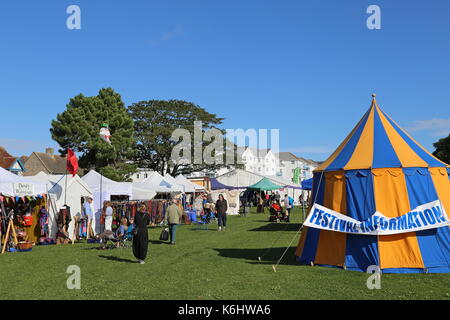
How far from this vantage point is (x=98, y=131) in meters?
39.1

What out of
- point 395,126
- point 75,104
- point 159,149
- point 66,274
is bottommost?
point 66,274

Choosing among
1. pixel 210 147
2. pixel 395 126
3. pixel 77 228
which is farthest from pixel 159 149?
pixel 395 126

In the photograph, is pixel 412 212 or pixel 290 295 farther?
pixel 412 212

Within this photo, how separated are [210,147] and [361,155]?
1548 inches

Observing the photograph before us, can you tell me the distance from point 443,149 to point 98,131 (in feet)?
131

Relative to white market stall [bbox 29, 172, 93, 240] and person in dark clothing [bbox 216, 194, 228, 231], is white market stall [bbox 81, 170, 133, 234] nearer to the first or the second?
white market stall [bbox 29, 172, 93, 240]

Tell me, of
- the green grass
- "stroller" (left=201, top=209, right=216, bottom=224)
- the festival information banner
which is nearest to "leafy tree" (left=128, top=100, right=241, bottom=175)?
"stroller" (left=201, top=209, right=216, bottom=224)

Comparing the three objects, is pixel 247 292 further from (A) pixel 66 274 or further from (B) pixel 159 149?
(B) pixel 159 149

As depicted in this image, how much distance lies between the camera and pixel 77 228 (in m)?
16.8

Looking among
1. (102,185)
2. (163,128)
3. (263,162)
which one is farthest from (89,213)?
(263,162)

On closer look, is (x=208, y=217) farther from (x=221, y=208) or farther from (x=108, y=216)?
(x=108, y=216)

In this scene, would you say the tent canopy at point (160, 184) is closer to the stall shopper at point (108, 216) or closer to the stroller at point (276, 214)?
the stroller at point (276, 214)
